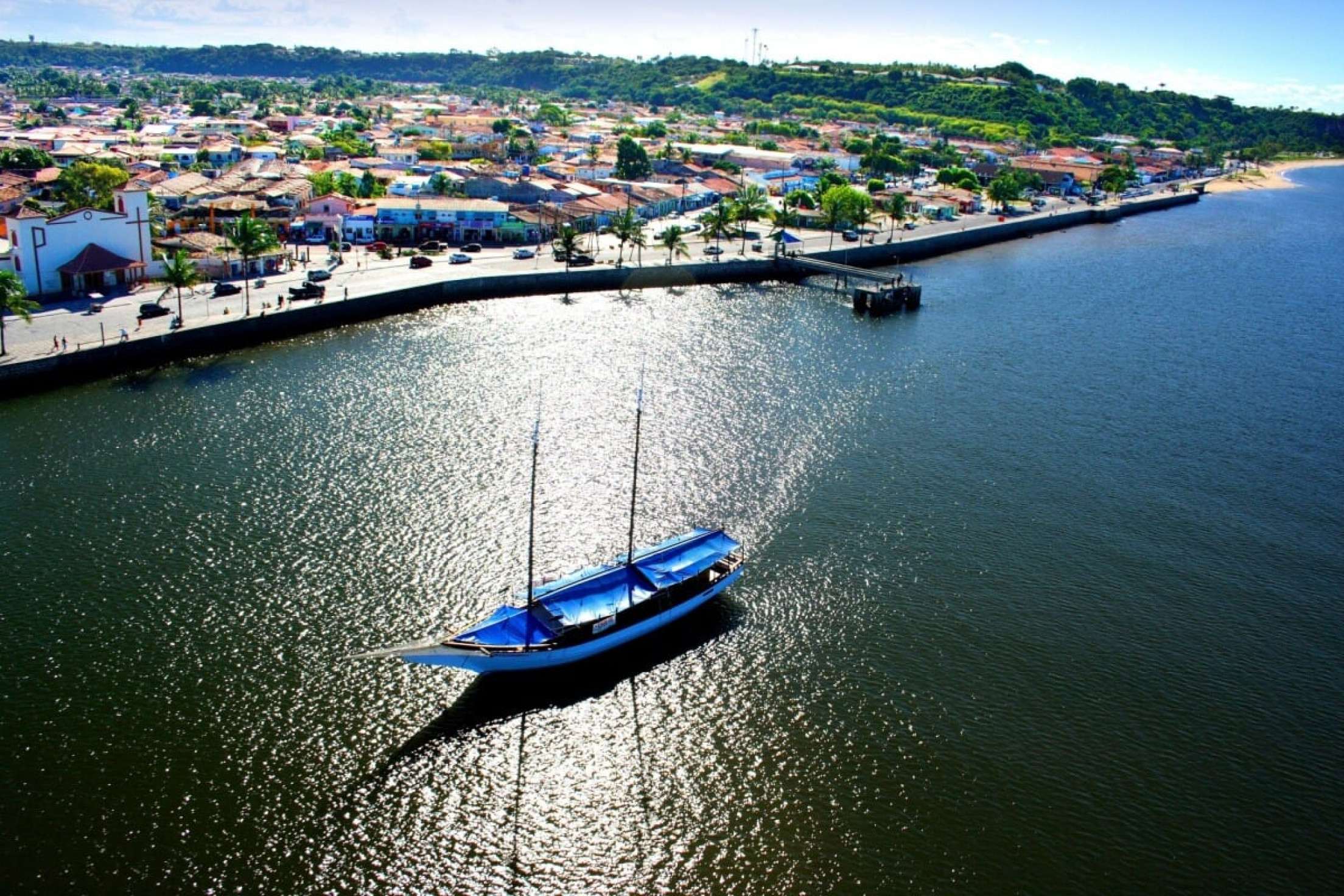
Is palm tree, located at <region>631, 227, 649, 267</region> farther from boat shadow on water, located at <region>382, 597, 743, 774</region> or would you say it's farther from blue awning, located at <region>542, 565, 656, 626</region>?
boat shadow on water, located at <region>382, 597, 743, 774</region>

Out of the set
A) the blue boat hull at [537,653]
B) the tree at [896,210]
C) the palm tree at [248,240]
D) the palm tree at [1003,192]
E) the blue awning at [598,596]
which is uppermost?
the palm tree at [1003,192]

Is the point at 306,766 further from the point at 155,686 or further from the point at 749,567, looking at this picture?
the point at 749,567

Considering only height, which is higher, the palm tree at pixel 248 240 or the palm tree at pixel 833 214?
the palm tree at pixel 833 214

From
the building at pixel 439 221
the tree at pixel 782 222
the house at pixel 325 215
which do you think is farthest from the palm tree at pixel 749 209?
the house at pixel 325 215

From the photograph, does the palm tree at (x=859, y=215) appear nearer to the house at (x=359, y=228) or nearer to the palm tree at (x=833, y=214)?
the palm tree at (x=833, y=214)

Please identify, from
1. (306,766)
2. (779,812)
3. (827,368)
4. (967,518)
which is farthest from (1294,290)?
(306,766)

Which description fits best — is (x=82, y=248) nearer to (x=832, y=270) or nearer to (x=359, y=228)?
(x=359, y=228)

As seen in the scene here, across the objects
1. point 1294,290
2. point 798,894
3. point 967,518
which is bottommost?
point 798,894

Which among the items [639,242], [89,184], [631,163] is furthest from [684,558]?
[631,163]
